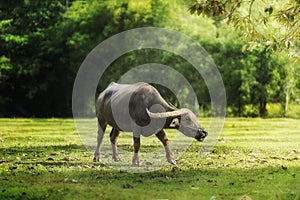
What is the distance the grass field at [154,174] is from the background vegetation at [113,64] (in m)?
12.0

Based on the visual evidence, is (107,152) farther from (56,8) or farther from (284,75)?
(56,8)

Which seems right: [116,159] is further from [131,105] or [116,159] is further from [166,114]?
[166,114]

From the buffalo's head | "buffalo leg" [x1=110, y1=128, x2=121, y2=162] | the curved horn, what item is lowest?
"buffalo leg" [x1=110, y1=128, x2=121, y2=162]

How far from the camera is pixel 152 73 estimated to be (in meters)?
28.5

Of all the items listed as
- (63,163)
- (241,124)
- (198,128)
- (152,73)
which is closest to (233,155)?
(198,128)

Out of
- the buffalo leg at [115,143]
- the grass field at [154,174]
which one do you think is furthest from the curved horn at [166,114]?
the buffalo leg at [115,143]

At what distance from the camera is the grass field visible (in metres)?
7.79

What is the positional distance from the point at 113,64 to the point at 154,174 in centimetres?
1853

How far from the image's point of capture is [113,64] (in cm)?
2739

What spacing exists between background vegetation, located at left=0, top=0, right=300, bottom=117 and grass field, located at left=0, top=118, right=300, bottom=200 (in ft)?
39.5

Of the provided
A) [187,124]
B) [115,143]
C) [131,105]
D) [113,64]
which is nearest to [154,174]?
[187,124]

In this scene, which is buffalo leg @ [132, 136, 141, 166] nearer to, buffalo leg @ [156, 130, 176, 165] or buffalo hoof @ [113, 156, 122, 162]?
buffalo leg @ [156, 130, 176, 165]

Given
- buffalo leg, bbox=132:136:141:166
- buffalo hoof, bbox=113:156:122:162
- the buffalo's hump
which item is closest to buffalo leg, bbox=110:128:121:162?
buffalo hoof, bbox=113:156:122:162

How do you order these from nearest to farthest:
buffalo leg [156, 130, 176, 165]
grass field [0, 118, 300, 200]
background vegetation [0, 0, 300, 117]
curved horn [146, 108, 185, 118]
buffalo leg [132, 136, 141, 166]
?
grass field [0, 118, 300, 200], curved horn [146, 108, 185, 118], buffalo leg [132, 136, 141, 166], buffalo leg [156, 130, 176, 165], background vegetation [0, 0, 300, 117]
